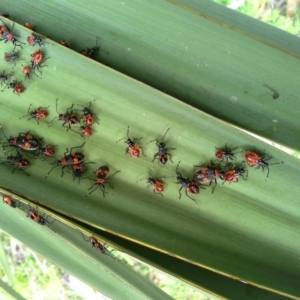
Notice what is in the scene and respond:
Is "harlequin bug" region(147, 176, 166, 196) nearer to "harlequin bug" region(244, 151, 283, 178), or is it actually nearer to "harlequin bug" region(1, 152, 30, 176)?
"harlequin bug" region(244, 151, 283, 178)

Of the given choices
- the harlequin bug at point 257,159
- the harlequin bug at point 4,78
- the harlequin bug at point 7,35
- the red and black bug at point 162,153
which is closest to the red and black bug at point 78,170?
the red and black bug at point 162,153

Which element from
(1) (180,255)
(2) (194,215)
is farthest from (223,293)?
(2) (194,215)

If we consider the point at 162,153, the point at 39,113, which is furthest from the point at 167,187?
the point at 39,113

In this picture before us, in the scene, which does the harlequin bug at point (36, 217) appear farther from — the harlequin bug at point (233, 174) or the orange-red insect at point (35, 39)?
the harlequin bug at point (233, 174)

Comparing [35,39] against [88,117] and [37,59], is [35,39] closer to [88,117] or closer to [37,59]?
[37,59]

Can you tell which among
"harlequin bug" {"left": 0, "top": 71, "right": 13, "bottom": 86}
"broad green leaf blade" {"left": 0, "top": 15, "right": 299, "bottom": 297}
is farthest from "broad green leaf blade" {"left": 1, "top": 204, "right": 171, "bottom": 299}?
"harlequin bug" {"left": 0, "top": 71, "right": 13, "bottom": 86}
